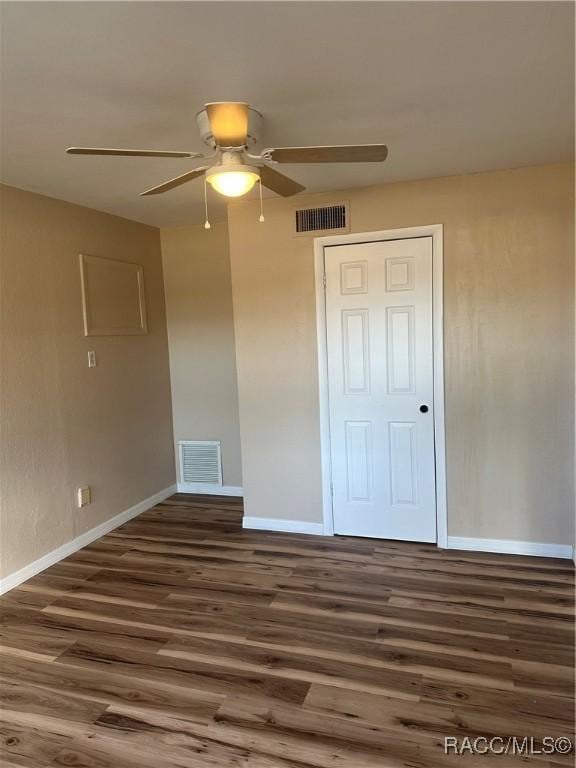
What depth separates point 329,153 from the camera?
1.86 m

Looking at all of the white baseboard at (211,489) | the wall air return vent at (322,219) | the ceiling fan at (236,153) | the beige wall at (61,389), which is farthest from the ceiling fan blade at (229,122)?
the white baseboard at (211,489)

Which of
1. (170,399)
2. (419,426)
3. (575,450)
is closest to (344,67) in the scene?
(419,426)

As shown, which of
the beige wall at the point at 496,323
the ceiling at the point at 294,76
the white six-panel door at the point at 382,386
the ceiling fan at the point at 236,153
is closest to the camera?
the ceiling at the point at 294,76

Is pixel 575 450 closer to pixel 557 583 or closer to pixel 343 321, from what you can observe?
pixel 557 583

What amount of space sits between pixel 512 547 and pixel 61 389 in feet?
10.6

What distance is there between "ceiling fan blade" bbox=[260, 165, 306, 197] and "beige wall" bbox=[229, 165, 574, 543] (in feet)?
3.89

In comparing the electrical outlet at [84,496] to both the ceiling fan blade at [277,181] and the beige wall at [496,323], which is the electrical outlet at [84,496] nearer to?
the beige wall at [496,323]

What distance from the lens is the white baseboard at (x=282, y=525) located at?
12.5 ft

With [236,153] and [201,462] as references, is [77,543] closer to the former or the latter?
[201,462]

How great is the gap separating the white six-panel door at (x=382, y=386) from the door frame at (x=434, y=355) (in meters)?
0.03

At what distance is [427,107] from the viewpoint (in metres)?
2.22

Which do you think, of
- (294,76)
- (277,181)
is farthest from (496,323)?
(294,76)

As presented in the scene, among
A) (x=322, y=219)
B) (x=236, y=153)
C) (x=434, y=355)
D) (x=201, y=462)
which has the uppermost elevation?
(x=322, y=219)

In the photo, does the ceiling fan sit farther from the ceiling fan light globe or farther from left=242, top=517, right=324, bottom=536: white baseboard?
left=242, top=517, right=324, bottom=536: white baseboard
